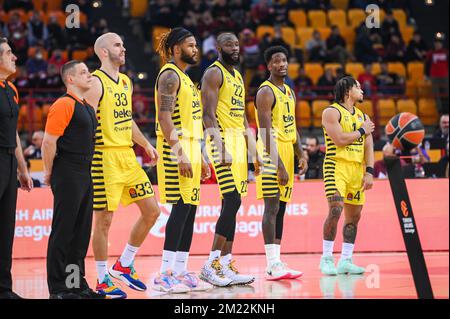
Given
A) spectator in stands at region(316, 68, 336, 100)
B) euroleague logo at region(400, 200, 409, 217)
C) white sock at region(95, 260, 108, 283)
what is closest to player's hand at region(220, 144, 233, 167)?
white sock at region(95, 260, 108, 283)

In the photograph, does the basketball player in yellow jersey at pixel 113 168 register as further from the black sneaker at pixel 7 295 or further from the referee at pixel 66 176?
the black sneaker at pixel 7 295

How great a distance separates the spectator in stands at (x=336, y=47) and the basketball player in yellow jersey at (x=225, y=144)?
438 inches

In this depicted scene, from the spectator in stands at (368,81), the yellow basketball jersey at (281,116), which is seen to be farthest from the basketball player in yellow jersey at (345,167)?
the spectator in stands at (368,81)

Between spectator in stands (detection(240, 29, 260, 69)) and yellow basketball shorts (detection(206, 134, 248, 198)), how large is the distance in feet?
34.2


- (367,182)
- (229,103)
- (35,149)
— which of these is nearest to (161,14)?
(35,149)

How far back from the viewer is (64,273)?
7.66 m

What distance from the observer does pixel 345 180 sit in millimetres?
10562

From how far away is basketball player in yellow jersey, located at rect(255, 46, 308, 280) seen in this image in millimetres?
9938

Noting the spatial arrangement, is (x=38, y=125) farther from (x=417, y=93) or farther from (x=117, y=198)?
(x=117, y=198)

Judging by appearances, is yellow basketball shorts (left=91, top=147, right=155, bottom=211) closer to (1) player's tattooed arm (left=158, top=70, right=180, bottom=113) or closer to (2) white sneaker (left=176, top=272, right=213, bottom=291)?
(1) player's tattooed arm (left=158, top=70, right=180, bottom=113)

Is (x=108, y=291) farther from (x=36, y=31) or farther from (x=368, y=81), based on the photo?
(x=36, y=31)

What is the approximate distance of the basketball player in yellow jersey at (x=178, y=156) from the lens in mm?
8445

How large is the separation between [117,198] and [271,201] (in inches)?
90.4

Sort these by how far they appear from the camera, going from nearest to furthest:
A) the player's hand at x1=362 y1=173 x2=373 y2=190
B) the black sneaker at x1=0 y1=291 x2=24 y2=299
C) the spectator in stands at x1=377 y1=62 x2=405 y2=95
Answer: the black sneaker at x1=0 y1=291 x2=24 y2=299
the player's hand at x1=362 y1=173 x2=373 y2=190
the spectator in stands at x1=377 y1=62 x2=405 y2=95
